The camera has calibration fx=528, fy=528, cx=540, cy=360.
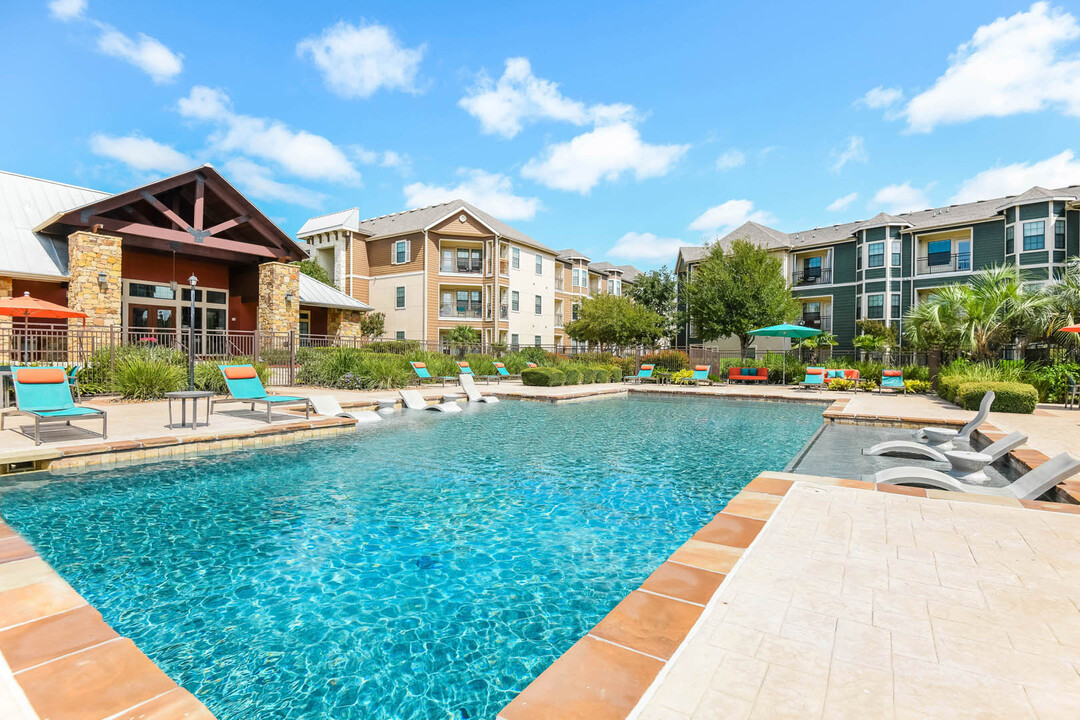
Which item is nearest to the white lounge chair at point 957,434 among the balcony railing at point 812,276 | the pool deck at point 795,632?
the pool deck at point 795,632

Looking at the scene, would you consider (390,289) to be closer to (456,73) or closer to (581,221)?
(581,221)

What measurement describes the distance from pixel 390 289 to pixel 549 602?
29625 millimetres

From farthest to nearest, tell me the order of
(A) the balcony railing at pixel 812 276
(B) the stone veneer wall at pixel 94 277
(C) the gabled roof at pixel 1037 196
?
(A) the balcony railing at pixel 812 276 → (C) the gabled roof at pixel 1037 196 → (B) the stone veneer wall at pixel 94 277

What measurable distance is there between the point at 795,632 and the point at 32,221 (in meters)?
24.1

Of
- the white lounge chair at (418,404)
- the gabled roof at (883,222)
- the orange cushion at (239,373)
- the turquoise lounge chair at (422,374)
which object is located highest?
the gabled roof at (883,222)

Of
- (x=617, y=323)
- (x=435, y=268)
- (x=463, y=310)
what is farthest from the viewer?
(x=463, y=310)

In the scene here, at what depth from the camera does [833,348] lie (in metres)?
30.7

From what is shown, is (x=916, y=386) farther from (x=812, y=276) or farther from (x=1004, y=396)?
(x=812, y=276)

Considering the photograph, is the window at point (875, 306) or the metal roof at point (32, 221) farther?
the window at point (875, 306)

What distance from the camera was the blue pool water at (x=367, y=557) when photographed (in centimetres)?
262

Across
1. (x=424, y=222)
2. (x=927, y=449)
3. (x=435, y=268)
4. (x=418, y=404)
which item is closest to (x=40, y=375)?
(x=418, y=404)

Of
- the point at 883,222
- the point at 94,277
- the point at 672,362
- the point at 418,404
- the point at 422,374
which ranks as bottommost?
the point at 418,404

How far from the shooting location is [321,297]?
23938 mm

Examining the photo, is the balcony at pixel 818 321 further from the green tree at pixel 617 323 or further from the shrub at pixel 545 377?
the shrub at pixel 545 377
